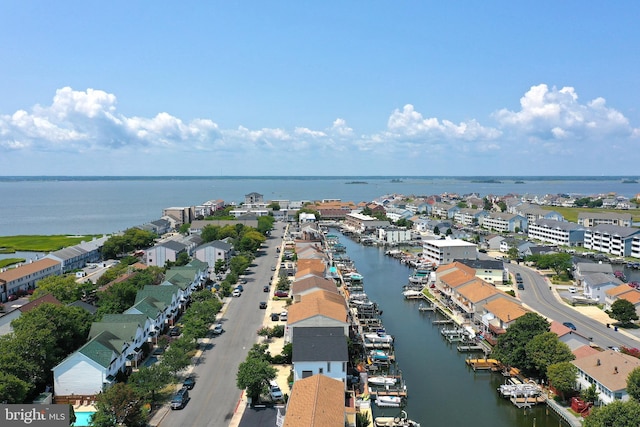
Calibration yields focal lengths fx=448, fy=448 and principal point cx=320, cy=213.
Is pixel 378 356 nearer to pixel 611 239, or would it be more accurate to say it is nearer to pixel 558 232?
pixel 611 239

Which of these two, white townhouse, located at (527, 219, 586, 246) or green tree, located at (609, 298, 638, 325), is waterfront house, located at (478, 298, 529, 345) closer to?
green tree, located at (609, 298, 638, 325)

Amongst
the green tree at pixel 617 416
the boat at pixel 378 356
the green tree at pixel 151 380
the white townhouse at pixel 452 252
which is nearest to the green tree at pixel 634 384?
the green tree at pixel 617 416

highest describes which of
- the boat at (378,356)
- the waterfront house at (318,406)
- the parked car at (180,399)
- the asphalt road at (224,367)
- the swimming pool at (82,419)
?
the waterfront house at (318,406)

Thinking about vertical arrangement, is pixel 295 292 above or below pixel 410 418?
above

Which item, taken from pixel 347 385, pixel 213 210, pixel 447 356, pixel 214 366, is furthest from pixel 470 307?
pixel 213 210

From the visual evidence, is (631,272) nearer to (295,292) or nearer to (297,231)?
(295,292)

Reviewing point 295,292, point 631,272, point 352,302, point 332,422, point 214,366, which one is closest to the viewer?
point 332,422

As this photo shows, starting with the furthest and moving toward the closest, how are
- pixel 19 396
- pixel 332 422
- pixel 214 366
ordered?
pixel 214 366
pixel 19 396
pixel 332 422

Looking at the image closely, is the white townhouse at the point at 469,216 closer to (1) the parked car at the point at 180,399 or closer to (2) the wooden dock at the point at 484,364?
(2) the wooden dock at the point at 484,364
